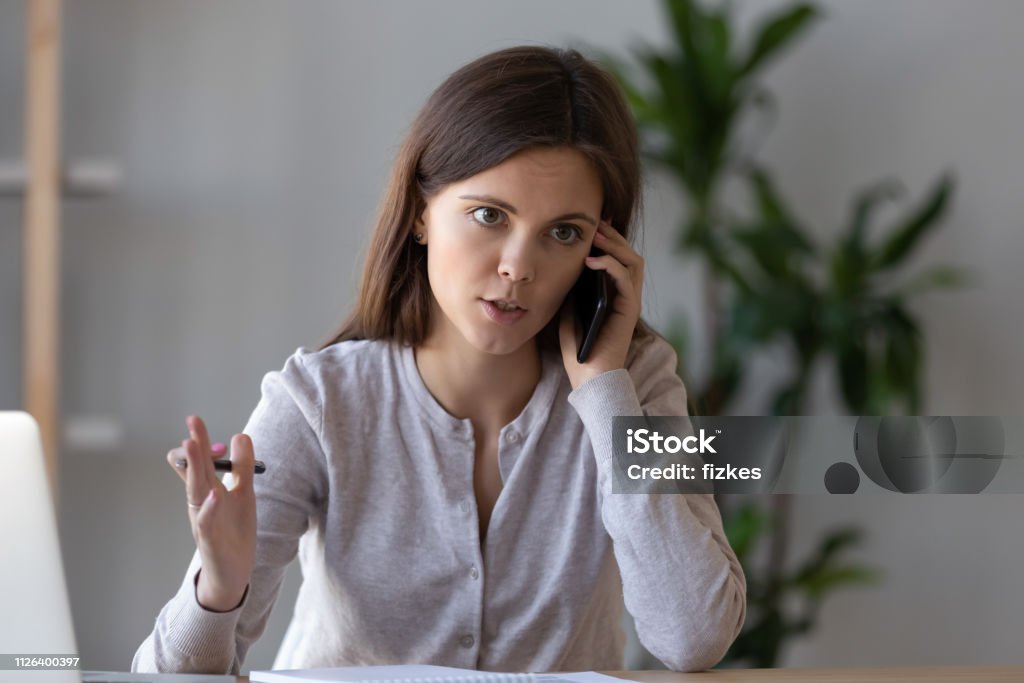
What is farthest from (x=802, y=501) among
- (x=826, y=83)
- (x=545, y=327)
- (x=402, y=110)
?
(x=545, y=327)

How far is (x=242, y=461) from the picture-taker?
0.91 metres

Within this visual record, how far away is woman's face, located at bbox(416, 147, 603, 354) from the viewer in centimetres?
112

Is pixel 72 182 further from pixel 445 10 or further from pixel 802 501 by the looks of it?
pixel 802 501

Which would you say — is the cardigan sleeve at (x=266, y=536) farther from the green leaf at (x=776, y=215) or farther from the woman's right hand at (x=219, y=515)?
the green leaf at (x=776, y=215)

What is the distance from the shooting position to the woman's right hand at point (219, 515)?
2.90ft

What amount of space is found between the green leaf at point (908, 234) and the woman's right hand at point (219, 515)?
5.74 feet

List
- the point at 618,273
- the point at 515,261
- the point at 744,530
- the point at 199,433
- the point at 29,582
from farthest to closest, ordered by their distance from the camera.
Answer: the point at 744,530 < the point at 618,273 < the point at 515,261 < the point at 199,433 < the point at 29,582

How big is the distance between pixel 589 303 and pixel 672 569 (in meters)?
0.32

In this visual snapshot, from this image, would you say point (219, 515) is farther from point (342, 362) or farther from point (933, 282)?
point (933, 282)

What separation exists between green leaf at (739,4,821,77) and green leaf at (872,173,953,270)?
1.51ft

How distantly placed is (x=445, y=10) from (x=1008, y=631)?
6.47ft

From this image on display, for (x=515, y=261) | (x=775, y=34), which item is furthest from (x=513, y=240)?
(x=775, y=34)

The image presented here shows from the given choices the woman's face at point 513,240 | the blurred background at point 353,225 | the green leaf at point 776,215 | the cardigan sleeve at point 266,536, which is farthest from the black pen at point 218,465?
the green leaf at point 776,215

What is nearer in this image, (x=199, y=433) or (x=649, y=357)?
(x=199, y=433)
